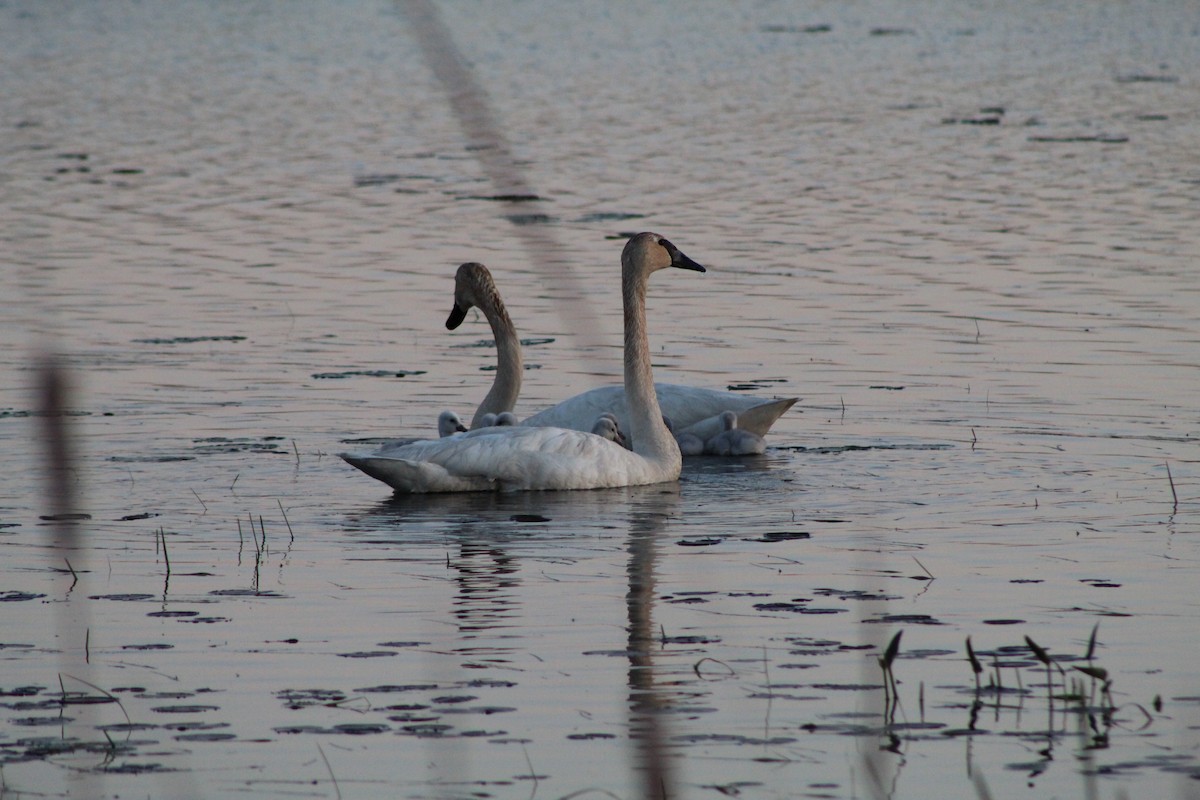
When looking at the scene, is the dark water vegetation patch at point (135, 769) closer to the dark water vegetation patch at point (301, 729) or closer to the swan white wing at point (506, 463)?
the dark water vegetation patch at point (301, 729)

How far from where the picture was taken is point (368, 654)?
280 inches

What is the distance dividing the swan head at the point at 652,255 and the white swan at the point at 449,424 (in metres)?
1.26

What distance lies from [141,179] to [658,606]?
18.1 metres

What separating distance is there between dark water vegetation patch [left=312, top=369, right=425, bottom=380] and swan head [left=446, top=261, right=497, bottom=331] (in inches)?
34.5

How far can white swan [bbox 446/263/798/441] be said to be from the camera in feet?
39.0

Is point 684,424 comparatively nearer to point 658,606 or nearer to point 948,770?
point 658,606

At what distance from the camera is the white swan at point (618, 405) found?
39.0 ft

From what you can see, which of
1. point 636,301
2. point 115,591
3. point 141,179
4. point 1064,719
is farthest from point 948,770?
point 141,179

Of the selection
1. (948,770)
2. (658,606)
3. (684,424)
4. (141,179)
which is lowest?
(948,770)

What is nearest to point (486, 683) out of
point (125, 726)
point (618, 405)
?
point (125, 726)

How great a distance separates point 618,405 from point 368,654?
5.00m

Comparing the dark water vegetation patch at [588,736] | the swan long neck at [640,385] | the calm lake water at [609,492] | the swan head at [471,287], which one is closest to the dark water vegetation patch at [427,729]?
the calm lake water at [609,492]

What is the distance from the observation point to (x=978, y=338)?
49.1ft

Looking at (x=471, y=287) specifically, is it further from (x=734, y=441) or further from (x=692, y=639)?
(x=692, y=639)
